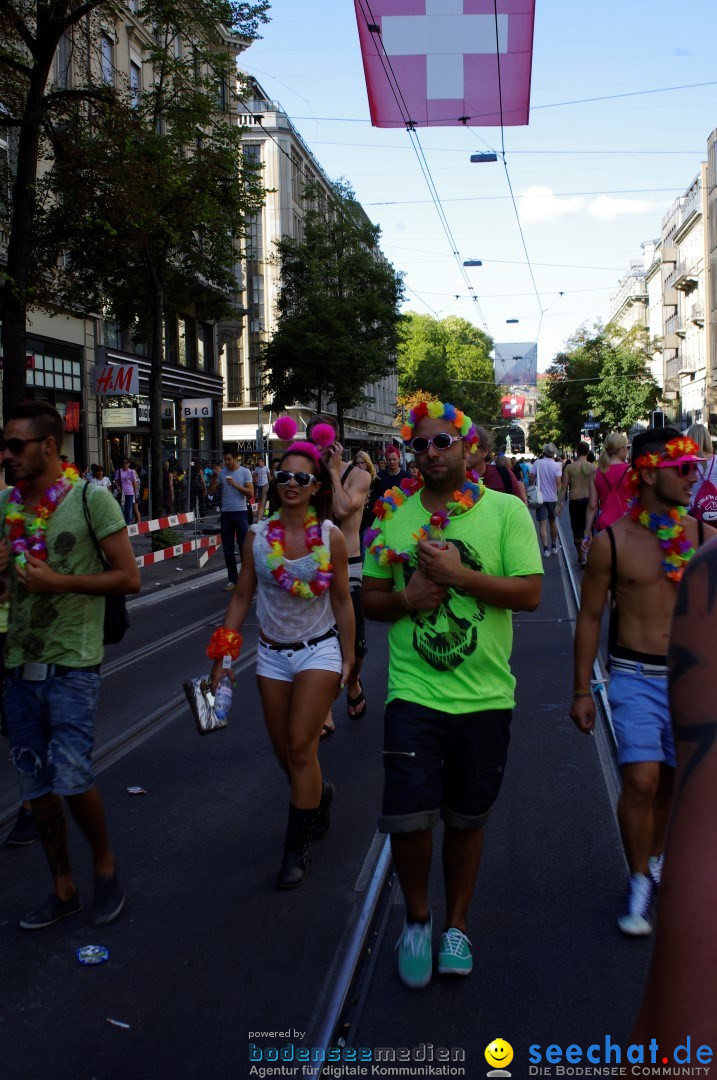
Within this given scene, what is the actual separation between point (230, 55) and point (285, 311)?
21977 mm

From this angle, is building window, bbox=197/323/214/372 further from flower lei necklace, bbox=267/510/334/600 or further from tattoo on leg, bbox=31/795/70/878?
tattoo on leg, bbox=31/795/70/878

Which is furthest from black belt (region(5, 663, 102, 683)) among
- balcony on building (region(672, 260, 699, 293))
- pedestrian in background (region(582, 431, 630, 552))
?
balcony on building (region(672, 260, 699, 293))

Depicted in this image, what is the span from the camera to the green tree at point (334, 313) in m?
38.5

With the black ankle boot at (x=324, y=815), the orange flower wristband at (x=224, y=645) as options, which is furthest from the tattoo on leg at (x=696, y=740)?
the black ankle boot at (x=324, y=815)

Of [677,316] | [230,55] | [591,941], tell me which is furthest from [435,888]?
[677,316]

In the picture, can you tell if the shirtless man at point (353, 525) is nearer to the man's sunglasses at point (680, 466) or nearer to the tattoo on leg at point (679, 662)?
the man's sunglasses at point (680, 466)

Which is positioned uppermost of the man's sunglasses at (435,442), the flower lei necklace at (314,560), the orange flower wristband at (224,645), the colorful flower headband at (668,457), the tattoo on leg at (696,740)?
the man's sunglasses at (435,442)

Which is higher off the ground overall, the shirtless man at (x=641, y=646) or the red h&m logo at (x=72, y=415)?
the red h&m logo at (x=72, y=415)

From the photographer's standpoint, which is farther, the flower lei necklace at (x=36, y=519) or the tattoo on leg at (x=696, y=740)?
the flower lei necklace at (x=36, y=519)

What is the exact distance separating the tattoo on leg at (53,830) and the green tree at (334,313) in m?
34.3

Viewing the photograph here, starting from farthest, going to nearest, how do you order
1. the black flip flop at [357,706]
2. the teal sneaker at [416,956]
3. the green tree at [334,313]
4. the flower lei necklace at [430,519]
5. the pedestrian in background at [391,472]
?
the green tree at [334,313], the pedestrian in background at [391,472], the black flip flop at [357,706], the flower lei necklace at [430,519], the teal sneaker at [416,956]

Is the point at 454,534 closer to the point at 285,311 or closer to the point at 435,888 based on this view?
the point at 435,888

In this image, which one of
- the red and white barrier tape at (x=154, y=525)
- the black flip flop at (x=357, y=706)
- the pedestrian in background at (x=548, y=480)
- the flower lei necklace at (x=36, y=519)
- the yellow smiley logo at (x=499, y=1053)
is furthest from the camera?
the pedestrian in background at (x=548, y=480)

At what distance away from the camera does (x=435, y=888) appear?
4.49 m
